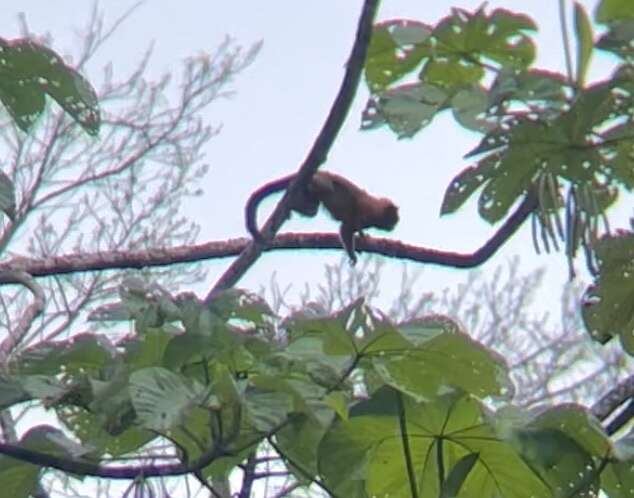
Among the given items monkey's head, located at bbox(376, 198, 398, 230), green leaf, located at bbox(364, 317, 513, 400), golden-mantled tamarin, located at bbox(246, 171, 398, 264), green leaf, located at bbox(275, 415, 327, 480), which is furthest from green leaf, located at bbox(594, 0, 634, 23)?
monkey's head, located at bbox(376, 198, 398, 230)

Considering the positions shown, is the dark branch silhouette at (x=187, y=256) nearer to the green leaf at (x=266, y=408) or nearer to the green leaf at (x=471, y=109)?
the green leaf at (x=471, y=109)

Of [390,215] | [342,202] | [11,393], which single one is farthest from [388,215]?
[11,393]

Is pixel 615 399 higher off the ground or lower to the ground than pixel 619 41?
lower

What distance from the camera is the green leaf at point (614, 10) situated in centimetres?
118

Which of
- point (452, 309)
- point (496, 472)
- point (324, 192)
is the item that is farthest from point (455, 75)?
point (452, 309)

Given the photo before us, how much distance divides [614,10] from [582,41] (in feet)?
0.21

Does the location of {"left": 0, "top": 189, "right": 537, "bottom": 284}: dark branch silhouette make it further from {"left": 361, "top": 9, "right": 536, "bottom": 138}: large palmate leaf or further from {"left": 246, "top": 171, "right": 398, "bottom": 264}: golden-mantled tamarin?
{"left": 246, "top": 171, "right": 398, "bottom": 264}: golden-mantled tamarin

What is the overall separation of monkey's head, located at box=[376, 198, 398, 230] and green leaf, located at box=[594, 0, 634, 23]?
2892 mm

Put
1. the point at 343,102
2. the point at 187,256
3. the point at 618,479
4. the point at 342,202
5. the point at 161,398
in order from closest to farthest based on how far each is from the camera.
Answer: the point at 161,398 → the point at 618,479 → the point at 343,102 → the point at 187,256 → the point at 342,202

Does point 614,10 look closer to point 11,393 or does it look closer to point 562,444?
point 562,444

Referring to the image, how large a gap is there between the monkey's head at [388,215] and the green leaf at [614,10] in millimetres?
2892

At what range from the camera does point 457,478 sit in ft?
3.60

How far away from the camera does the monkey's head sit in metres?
4.13

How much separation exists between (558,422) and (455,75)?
405 mm
